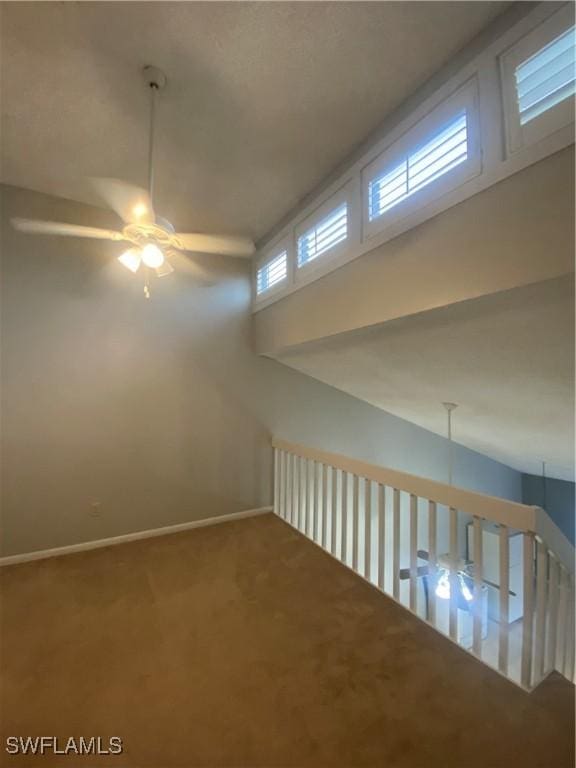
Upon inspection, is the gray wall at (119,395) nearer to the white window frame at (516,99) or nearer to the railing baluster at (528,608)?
the railing baluster at (528,608)

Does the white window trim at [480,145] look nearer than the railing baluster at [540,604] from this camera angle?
Yes

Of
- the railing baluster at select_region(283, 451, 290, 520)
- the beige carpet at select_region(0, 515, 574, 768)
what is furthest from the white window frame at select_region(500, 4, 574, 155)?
the railing baluster at select_region(283, 451, 290, 520)

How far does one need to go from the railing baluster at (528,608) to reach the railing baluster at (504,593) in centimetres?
8

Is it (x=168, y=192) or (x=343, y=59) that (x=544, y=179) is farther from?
(x=168, y=192)

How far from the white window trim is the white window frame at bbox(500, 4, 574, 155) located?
0.02 meters

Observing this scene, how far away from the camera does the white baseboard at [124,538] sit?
276 centimetres

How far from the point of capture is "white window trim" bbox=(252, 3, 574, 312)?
1.39 meters

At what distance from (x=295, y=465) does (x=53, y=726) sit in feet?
7.90

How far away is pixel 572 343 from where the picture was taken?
70.5 inches

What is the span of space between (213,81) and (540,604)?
319 cm

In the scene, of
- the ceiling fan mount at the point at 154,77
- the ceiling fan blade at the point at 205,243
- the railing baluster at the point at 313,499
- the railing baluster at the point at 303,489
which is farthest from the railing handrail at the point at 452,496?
the ceiling fan mount at the point at 154,77

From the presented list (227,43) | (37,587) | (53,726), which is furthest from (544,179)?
(37,587)

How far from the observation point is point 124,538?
3094 millimetres

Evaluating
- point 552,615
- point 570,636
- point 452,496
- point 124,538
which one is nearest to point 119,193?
point 124,538
